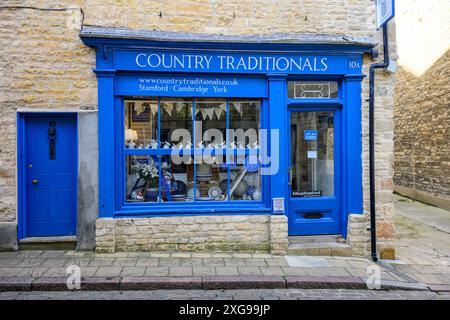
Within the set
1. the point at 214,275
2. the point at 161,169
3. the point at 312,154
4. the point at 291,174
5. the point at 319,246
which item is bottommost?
the point at 214,275

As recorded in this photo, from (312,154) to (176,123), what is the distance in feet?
8.41

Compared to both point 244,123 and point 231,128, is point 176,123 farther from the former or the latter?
point 244,123

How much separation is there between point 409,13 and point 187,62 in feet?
34.5

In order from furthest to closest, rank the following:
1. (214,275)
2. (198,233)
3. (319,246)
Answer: (319,246)
(198,233)
(214,275)

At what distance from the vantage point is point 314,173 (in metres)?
6.53

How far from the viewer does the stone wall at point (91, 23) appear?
5.75 m

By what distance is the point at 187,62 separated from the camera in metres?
5.95

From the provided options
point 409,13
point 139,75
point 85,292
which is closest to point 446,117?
point 409,13

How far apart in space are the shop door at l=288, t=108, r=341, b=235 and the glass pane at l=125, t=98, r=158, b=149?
2471 millimetres

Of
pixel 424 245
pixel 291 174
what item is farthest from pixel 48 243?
pixel 424 245

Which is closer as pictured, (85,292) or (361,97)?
(85,292)

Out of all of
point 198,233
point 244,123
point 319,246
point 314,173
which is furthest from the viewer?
point 314,173

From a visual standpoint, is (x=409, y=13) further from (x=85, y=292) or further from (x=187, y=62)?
(x=85, y=292)

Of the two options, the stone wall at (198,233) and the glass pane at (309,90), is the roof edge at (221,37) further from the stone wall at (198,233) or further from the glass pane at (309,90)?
the stone wall at (198,233)
